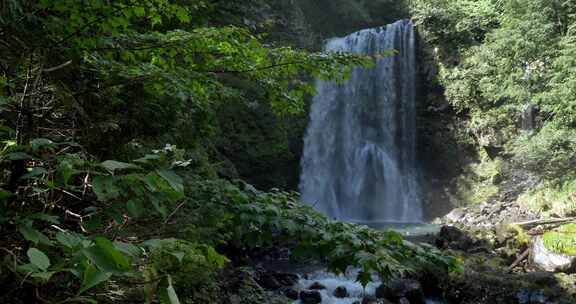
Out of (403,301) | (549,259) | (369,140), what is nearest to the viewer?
(403,301)

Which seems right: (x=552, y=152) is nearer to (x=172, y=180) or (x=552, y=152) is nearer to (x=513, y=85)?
(x=513, y=85)

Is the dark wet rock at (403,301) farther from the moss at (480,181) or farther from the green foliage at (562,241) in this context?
the moss at (480,181)

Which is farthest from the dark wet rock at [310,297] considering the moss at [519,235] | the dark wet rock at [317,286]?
the moss at [519,235]

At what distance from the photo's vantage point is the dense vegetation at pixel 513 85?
15.0 m

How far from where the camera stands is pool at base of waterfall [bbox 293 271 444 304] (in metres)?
7.81

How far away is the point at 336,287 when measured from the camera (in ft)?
27.3

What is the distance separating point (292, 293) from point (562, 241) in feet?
20.1

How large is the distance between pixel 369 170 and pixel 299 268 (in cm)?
1285

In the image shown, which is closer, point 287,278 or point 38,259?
point 38,259

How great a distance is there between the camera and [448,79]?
21.8 metres

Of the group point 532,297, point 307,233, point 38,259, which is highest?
point 38,259

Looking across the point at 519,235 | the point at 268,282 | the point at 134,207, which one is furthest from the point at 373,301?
the point at 134,207

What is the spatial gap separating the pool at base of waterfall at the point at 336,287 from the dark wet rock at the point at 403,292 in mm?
183

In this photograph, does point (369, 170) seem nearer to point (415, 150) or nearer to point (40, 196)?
point (415, 150)
